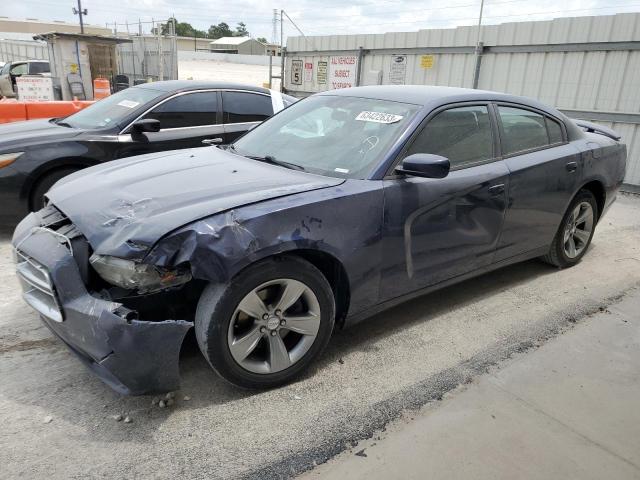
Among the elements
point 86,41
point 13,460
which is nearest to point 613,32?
point 13,460

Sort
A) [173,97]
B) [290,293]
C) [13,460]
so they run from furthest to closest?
1. [173,97]
2. [290,293]
3. [13,460]

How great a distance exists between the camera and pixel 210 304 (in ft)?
8.23

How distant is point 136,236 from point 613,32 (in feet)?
28.4

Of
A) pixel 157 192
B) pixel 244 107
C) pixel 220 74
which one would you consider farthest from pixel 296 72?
pixel 220 74

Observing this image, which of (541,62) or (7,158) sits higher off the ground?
(541,62)

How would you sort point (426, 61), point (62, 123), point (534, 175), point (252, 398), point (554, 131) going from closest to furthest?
point (252, 398) < point (534, 175) < point (554, 131) < point (62, 123) < point (426, 61)

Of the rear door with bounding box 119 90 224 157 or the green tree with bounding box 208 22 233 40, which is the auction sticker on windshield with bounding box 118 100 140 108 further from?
the green tree with bounding box 208 22 233 40

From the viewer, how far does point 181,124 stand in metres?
5.77

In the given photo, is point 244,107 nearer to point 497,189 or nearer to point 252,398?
point 497,189

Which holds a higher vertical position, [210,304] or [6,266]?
[210,304]

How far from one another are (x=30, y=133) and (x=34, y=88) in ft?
34.2

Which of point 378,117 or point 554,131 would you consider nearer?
point 378,117

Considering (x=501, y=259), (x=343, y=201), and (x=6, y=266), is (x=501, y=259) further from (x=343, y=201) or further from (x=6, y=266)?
(x=6, y=266)

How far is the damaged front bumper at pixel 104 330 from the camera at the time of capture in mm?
2336
